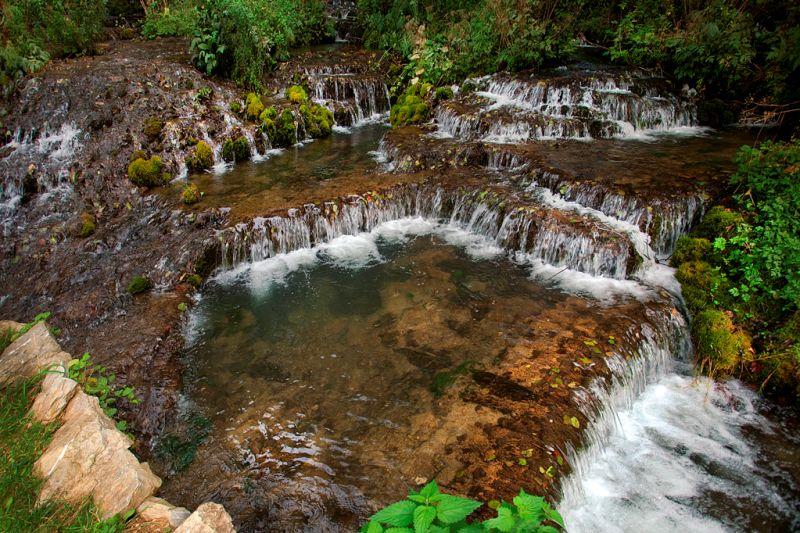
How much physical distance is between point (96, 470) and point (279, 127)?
10.1 m

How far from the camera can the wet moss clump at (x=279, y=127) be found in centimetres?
1182

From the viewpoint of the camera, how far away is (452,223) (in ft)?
29.6

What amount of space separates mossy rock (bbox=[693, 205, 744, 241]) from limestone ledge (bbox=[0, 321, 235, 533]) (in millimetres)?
7471

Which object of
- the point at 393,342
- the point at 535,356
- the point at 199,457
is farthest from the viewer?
the point at 393,342

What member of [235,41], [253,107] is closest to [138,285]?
[253,107]

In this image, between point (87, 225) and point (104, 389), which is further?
point (87, 225)

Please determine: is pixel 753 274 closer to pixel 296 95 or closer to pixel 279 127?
pixel 279 127

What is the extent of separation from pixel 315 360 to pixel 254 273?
2.74 metres

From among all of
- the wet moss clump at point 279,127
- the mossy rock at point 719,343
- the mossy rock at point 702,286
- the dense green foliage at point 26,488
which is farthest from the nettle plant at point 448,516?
the wet moss clump at point 279,127

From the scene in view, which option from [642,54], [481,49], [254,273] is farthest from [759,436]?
[481,49]

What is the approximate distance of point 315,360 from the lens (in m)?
5.75

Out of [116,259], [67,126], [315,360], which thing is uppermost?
[67,126]

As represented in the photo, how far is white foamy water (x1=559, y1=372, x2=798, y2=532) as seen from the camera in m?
4.27

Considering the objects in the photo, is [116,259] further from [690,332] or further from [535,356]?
[690,332]
